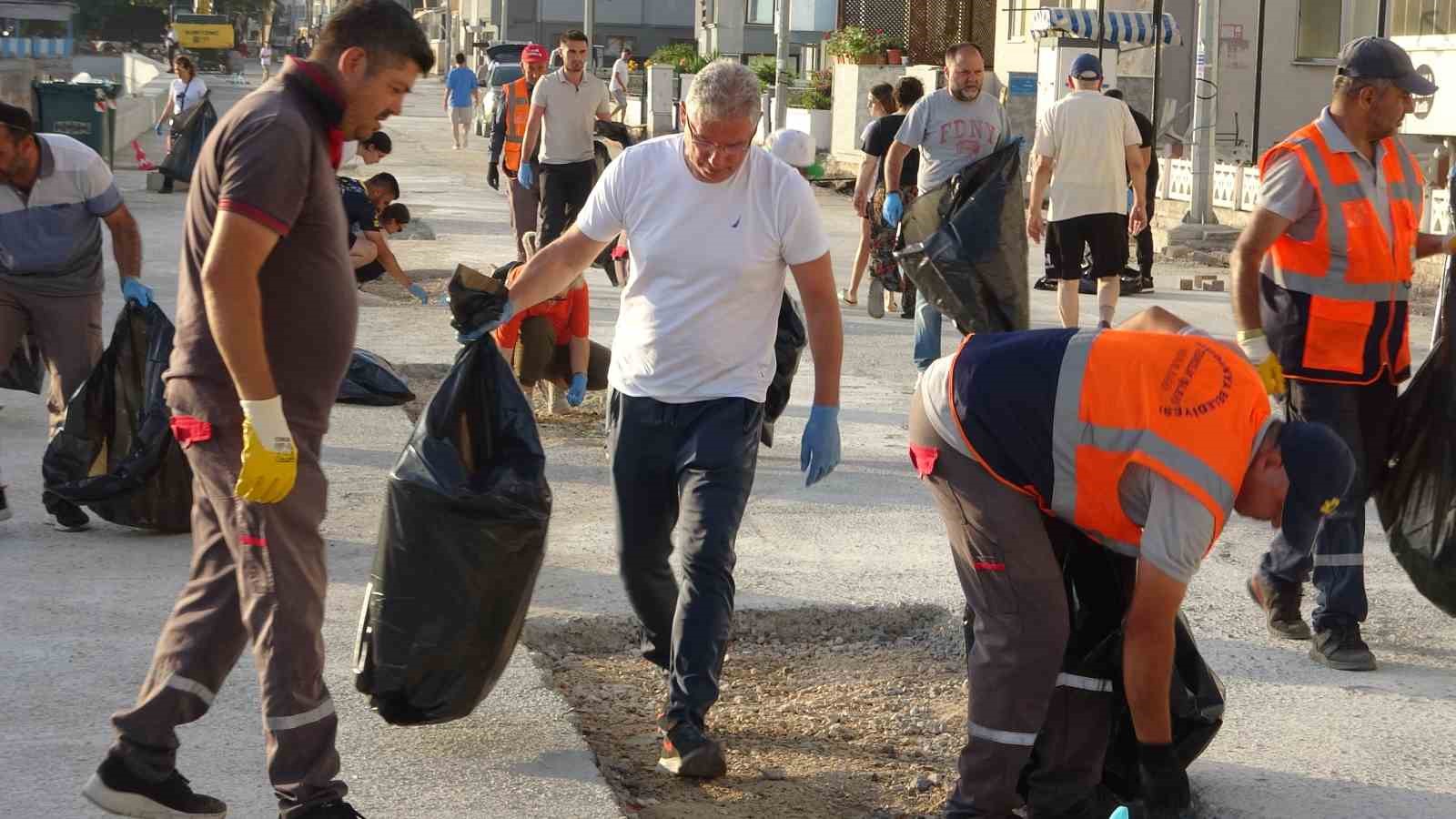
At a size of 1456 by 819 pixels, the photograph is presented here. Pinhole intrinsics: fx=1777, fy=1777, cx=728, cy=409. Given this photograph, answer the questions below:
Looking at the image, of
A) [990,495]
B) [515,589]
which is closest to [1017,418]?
[990,495]

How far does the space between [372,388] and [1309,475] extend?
241 inches

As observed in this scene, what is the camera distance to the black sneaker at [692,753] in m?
4.18

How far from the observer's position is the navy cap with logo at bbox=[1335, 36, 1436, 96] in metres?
5.02

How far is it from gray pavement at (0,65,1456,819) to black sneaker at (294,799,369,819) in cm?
37

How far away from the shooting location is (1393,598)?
5.87 metres

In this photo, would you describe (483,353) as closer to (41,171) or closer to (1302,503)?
(1302,503)

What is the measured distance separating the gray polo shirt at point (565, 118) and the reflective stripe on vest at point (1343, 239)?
285 inches

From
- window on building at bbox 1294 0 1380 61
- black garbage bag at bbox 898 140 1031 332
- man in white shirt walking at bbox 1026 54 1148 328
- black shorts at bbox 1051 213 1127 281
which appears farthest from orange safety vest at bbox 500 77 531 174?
window on building at bbox 1294 0 1380 61

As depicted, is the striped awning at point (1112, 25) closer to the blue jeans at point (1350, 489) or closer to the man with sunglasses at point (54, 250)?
the man with sunglasses at point (54, 250)

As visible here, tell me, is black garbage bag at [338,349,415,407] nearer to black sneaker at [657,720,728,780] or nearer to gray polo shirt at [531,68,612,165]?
gray polo shirt at [531,68,612,165]

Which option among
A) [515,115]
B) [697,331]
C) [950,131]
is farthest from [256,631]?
[515,115]

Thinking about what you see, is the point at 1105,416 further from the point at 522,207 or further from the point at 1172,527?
the point at 522,207

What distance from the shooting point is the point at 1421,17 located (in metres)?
19.6

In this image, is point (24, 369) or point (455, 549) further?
point (24, 369)
